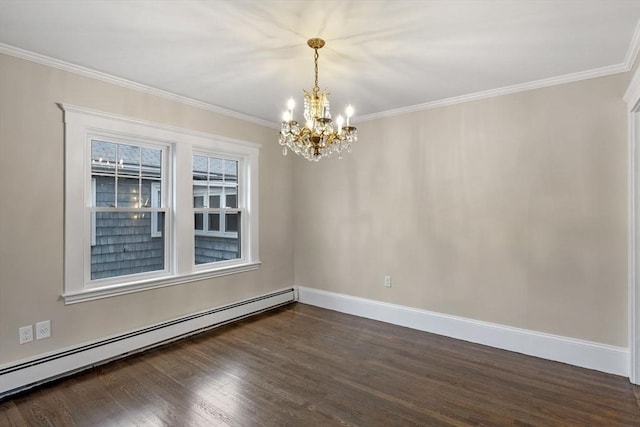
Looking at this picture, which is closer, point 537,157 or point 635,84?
→ point 635,84

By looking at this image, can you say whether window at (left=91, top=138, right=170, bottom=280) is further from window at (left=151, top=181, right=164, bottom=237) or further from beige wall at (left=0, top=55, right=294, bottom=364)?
beige wall at (left=0, top=55, right=294, bottom=364)

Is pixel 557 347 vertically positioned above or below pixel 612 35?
below

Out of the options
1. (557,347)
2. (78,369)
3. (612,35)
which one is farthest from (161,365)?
(612,35)

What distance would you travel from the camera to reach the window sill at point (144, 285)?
2.79 m

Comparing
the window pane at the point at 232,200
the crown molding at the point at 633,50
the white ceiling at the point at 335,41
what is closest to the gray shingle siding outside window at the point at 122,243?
the window pane at the point at 232,200

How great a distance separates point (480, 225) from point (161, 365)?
11.0ft

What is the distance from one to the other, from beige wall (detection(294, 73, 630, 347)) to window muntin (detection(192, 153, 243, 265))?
4.19ft

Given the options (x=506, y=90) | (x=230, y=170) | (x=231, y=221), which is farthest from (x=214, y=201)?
(x=506, y=90)

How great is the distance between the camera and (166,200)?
3547mm

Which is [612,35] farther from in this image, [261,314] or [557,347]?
[261,314]

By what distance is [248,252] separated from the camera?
435 centimetres

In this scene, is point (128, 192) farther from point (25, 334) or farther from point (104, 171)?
point (25, 334)

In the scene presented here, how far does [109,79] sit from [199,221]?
1674mm

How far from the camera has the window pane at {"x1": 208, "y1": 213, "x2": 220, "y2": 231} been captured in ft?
13.2
